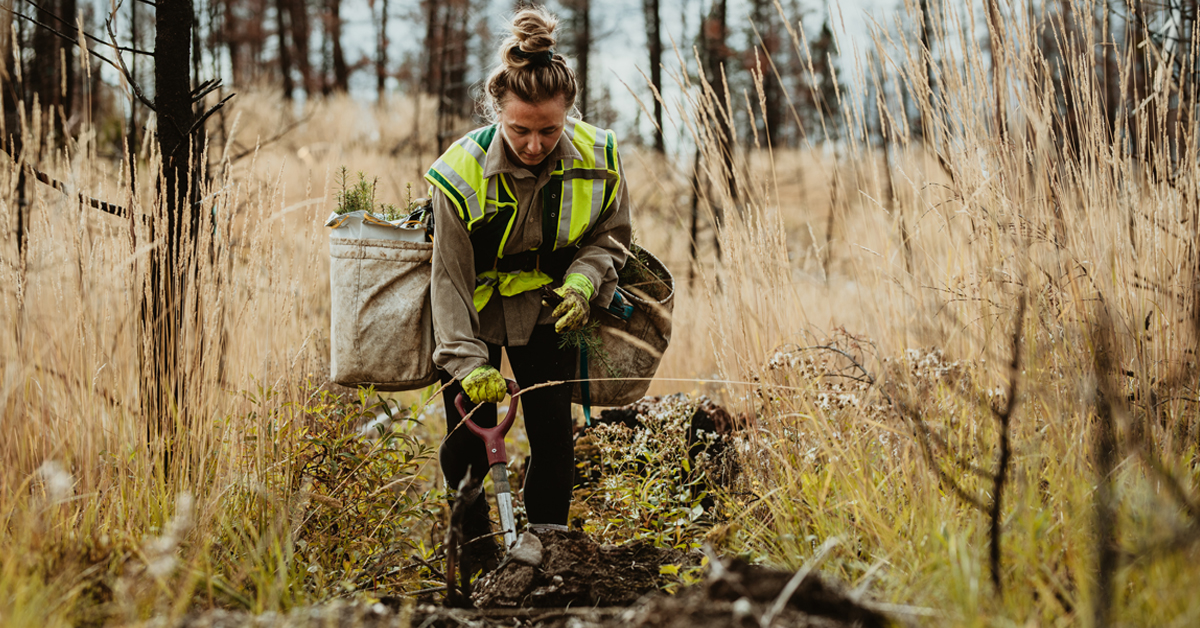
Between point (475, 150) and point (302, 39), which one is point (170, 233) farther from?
point (302, 39)

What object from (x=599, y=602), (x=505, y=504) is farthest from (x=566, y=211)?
(x=599, y=602)

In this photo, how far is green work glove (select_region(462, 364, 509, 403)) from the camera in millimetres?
2174

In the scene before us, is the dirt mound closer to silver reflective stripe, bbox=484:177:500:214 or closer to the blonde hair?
silver reflective stripe, bbox=484:177:500:214

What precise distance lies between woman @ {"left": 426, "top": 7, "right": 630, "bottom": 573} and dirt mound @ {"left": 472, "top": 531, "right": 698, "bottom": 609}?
235mm

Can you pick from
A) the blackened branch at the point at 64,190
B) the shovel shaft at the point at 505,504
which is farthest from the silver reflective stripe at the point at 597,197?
the blackened branch at the point at 64,190

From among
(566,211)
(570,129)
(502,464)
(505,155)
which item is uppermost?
(570,129)

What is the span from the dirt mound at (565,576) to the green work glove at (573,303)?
601 millimetres

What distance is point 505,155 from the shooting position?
231 cm

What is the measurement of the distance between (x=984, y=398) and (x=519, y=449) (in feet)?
9.08

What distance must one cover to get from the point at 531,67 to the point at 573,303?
2.30ft

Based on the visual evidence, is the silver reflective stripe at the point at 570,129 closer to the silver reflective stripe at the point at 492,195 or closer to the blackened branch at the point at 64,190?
the silver reflective stripe at the point at 492,195

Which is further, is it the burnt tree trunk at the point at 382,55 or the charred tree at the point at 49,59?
the burnt tree trunk at the point at 382,55

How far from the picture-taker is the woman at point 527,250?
223 cm

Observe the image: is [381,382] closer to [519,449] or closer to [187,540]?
[187,540]
